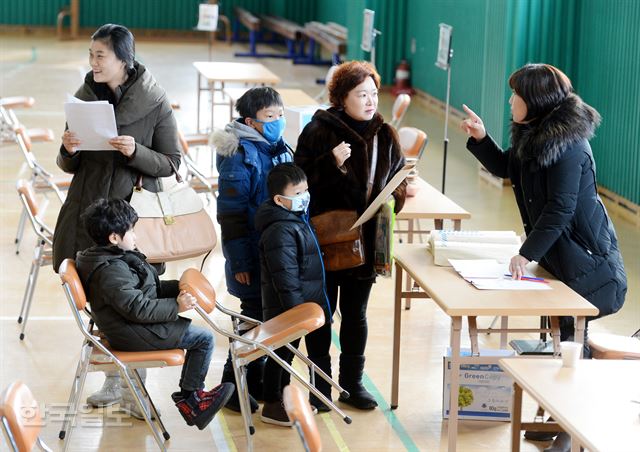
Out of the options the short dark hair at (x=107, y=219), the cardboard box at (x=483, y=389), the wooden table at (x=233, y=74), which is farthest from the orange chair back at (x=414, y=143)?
the short dark hair at (x=107, y=219)

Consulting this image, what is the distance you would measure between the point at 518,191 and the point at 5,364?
115 inches

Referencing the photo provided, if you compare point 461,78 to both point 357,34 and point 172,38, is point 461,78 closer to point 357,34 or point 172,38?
point 357,34

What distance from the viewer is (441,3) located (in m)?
14.7

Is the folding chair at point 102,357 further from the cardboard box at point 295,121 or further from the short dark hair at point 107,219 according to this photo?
the cardboard box at point 295,121

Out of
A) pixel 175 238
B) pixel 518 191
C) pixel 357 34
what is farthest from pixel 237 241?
pixel 357 34

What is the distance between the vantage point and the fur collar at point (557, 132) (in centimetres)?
435

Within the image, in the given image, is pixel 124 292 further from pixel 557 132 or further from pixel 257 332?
pixel 557 132

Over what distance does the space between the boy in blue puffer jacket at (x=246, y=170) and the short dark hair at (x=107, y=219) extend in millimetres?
656

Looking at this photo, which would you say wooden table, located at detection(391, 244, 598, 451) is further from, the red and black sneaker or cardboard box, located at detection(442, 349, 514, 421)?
the red and black sneaker

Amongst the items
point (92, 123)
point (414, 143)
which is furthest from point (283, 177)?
point (414, 143)

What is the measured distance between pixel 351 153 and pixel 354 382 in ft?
3.78

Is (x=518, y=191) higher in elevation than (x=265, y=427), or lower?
higher

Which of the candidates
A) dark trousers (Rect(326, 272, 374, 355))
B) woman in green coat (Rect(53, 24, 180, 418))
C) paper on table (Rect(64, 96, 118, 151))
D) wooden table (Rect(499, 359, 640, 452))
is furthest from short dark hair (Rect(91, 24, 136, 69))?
wooden table (Rect(499, 359, 640, 452))

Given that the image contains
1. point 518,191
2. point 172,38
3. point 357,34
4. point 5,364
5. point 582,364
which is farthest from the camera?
point 172,38
